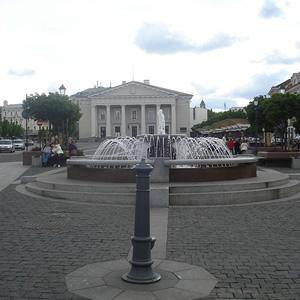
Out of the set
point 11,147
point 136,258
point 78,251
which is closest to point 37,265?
point 78,251

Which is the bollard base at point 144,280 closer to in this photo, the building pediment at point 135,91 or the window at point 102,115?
the building pediment at point 135,91

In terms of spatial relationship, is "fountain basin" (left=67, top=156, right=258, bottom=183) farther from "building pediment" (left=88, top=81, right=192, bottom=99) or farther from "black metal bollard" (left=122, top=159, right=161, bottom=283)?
"building pediment" (left=88, top=81, right=192, bottom=99)

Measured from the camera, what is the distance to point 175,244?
643 cm

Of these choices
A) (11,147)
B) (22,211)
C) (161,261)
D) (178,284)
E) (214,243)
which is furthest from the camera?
(11,147)

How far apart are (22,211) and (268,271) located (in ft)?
19.4

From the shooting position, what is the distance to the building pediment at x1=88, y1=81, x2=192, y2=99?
93.9 metres

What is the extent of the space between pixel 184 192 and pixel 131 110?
3536 inches

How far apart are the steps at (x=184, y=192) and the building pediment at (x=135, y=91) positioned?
83.9 meters

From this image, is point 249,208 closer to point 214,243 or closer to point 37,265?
point 214,243

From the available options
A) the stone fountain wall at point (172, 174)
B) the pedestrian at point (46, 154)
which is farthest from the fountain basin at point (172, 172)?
the pedestrian at point (46, 154)

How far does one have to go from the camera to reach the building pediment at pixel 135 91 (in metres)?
93.9

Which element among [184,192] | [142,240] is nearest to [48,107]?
[184,192]

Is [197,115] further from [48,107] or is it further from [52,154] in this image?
[52,154]

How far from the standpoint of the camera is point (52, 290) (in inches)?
178
